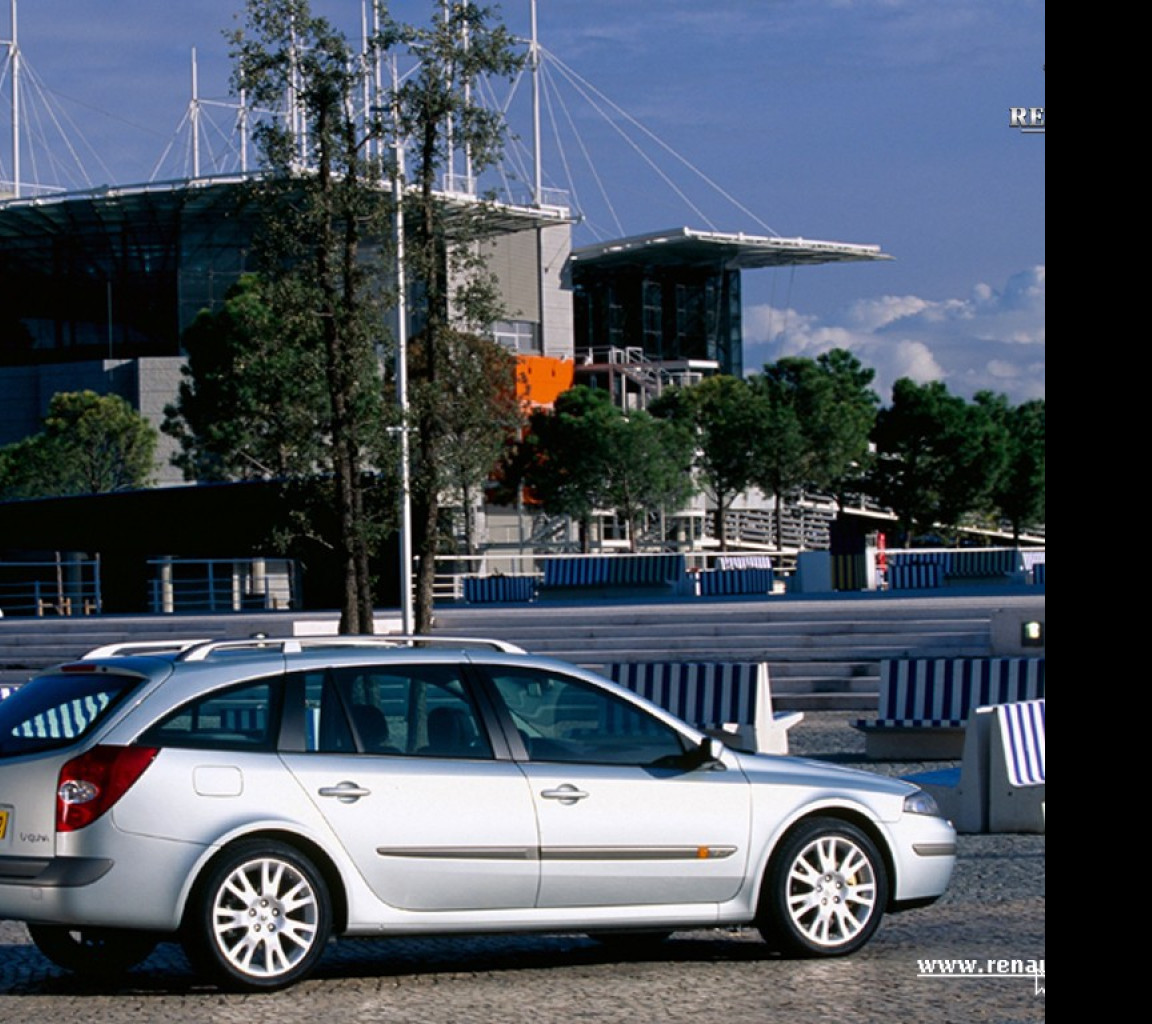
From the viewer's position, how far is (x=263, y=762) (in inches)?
309

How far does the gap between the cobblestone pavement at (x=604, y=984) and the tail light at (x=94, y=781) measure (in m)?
0.79

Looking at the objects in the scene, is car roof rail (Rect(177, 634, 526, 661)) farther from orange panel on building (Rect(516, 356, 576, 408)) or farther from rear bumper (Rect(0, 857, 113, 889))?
orange panel on building (Rect(516, 356, 576, 408))

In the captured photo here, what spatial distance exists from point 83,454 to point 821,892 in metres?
66.5

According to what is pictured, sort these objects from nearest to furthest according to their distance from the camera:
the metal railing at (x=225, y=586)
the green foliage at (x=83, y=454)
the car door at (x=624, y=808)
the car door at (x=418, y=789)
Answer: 1. the car door at (x=418, y=789)
2. the car door at (x=624, y=808)
3. the metal railing at (x=225, y=586)
4. the green foliage at (x=83, y=454)

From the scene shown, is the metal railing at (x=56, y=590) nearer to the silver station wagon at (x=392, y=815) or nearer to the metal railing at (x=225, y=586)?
the metal railing at (x=225, y=586)

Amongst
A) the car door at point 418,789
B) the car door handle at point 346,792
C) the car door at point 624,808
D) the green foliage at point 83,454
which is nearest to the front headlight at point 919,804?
the car door at point 624,808

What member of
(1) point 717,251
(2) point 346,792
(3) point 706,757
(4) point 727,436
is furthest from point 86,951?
(1) point 717,251

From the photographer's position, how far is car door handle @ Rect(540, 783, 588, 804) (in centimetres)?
818

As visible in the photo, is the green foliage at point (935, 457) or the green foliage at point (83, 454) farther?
the green foliage at point (935, 457)

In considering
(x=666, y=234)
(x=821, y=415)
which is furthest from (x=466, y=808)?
(x=666, y=234)

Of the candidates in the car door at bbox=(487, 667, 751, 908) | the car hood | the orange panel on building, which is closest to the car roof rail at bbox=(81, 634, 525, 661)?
the car door at bbox=(487, 667, 751, 908)

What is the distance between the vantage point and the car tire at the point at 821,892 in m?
8.43
